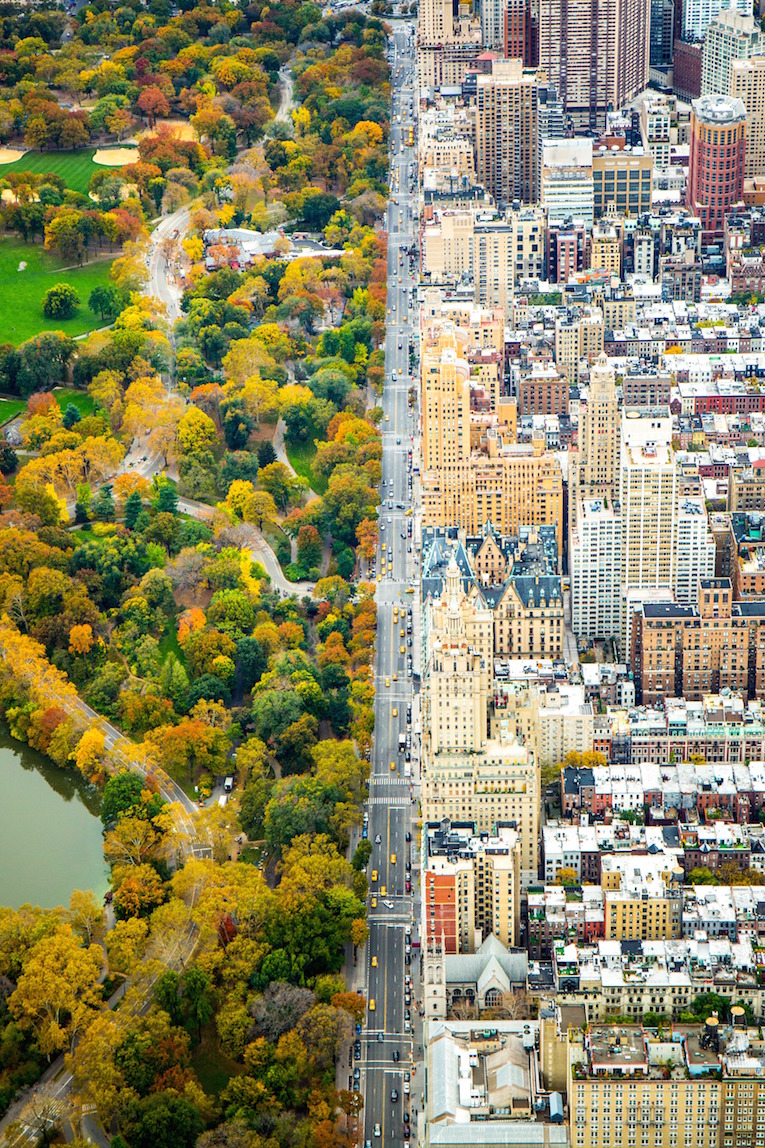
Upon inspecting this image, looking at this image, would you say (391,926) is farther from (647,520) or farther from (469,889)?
(647,520)

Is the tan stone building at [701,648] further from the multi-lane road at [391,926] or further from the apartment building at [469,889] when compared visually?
the apartment building at [469,889]

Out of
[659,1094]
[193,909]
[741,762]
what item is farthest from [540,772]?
[659,1094]

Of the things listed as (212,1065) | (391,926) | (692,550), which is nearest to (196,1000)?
(212,1065)

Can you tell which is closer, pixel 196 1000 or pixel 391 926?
pixel 196 1000

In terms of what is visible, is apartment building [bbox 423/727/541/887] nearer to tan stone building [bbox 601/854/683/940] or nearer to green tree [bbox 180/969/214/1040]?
tan stone building [bbox 601/854/683/940]

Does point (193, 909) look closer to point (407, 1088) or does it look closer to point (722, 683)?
point (407, 1088)

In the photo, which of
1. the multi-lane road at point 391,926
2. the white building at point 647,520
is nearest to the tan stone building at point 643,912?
the multi-lane road at point 391,926
